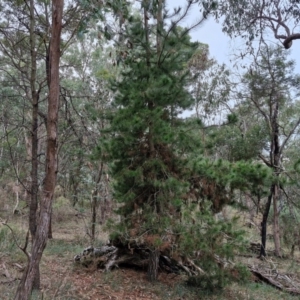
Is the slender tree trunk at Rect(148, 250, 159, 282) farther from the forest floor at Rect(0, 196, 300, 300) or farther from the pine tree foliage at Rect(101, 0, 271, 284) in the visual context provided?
the pine tree foliage at Rect(101, 0, 271, 284)

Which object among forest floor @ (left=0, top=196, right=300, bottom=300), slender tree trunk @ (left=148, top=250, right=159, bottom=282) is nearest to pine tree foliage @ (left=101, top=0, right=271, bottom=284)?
slender tree trunk @ (left=148, top=250, right=159, bottom=282)

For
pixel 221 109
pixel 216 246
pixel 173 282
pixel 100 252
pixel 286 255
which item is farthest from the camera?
pixel 221 109

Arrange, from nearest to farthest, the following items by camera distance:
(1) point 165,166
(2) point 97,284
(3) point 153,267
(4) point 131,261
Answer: (2) point 97,284, (1) point 165,166, (3) point 153,267, (4) point 131,261

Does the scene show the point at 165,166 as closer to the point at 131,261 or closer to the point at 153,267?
the point at 153,267

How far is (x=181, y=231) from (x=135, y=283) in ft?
4.89

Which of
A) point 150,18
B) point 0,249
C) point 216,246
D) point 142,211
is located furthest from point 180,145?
point 0,249

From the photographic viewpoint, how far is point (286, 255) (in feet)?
43.3

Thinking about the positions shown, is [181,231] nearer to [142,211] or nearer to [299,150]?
[142,211]

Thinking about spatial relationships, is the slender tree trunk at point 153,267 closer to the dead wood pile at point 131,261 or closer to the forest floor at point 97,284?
the forest floor at point 97,284

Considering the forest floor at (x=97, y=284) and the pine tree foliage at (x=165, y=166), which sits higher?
the pine tree foliage at (x=165, y=166)

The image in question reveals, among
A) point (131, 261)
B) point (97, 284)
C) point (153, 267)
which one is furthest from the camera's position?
point (131, 261)

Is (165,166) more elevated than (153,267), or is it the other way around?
(165,166)

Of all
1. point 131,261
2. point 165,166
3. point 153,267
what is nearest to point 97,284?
point 153,267

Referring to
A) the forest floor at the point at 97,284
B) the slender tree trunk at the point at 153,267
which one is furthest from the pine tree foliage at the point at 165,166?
the forest floor at the point at 97,284
